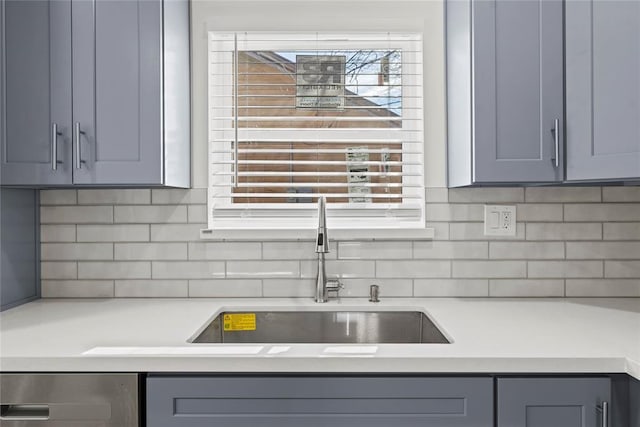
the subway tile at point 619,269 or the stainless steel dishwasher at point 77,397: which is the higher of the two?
the subway tile at point 619,269

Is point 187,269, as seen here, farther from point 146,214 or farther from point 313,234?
point 313,234

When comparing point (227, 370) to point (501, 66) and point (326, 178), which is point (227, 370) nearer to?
point (326, 178)

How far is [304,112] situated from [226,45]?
0.42 metres

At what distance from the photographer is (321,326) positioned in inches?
71.5

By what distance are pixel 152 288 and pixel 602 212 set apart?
71.4 inches

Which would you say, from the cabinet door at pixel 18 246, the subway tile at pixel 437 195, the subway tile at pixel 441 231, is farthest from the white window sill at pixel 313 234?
the cabinet door at pixel 18 246

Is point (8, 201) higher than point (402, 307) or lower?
higher

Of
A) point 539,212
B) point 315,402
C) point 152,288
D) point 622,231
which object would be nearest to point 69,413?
point 315,402

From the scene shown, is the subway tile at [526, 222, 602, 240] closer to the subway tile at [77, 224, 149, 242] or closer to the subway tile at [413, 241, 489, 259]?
the subway tile at [413, 241, 489, 259]

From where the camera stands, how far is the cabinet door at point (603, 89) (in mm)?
1442

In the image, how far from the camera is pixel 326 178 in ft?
6.70

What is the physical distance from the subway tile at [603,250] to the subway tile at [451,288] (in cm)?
37

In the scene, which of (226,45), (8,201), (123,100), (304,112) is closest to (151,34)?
(123,100)

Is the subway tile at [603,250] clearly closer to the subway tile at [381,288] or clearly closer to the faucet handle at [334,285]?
the subway tile at [381,288]
